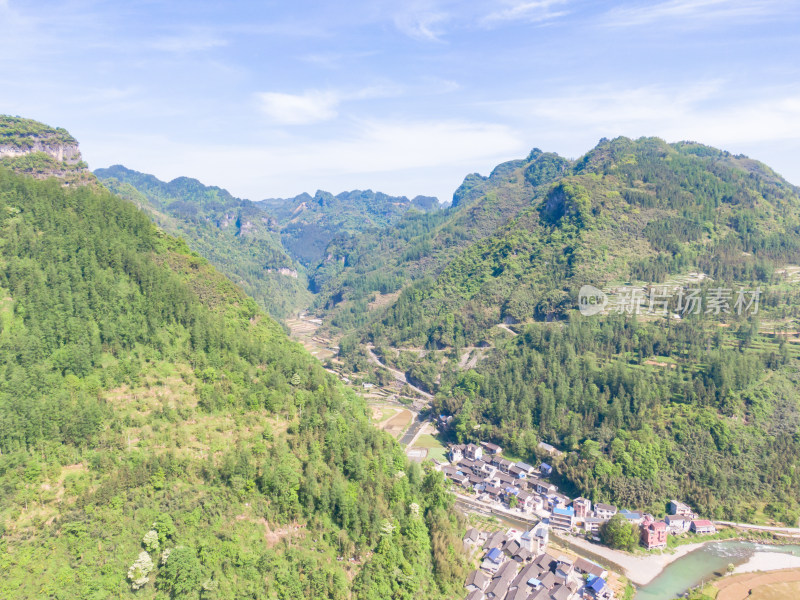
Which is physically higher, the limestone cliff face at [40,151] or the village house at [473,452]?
the limestone cliff face at [40,151]

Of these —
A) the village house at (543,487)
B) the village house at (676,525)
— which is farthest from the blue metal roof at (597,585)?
the village house at (543,487)

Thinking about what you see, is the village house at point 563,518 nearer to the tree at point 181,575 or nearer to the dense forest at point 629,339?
the dense forest at point 629,339

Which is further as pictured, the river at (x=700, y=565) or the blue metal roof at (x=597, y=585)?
the river at (x=700, y=565)

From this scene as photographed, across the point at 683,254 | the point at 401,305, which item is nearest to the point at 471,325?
the point at 401,305

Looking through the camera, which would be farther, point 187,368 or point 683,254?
point 683,254

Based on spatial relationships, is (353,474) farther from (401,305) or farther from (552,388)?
(401,305)

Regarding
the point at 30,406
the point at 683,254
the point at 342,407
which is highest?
the point at 683,254

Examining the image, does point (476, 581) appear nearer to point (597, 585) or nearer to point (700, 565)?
point (597, 585)
